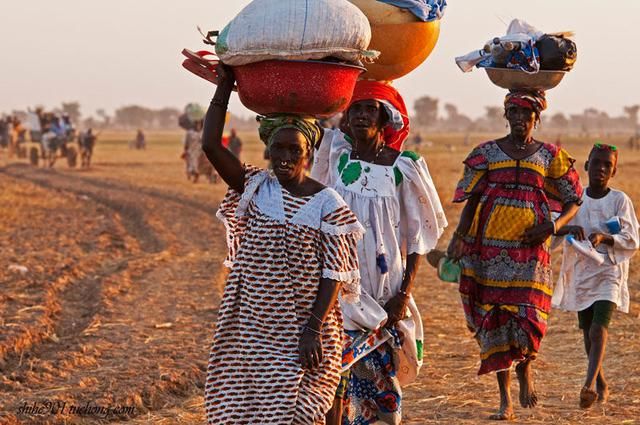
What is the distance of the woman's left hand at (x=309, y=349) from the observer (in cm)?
387

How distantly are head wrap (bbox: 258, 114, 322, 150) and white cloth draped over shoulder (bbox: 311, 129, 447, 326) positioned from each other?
710 millimetres

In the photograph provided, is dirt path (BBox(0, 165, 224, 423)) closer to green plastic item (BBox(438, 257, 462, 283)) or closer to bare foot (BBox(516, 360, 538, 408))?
green plastic item (BBox(438, 257, 462, 283))

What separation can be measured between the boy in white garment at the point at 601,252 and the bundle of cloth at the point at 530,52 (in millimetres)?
867

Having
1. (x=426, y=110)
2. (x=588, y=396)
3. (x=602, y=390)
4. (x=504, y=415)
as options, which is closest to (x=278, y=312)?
(x=504, y=415)

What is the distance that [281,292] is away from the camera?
3920mm

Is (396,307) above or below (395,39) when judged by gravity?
below

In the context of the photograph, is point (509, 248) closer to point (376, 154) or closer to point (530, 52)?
point (530, 52)

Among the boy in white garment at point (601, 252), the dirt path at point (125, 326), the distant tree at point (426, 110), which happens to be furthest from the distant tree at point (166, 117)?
the boy in white garment at point (601, 252)

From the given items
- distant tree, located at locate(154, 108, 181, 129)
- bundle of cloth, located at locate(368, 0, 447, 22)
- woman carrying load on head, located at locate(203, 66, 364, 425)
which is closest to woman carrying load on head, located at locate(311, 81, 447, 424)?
bundle of cloth, located at locate(368, 0, 447, 22)

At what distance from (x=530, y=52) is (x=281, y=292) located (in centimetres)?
236

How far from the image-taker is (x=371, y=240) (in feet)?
15.4

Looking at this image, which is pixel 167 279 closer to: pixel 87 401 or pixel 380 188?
pixel 87 401

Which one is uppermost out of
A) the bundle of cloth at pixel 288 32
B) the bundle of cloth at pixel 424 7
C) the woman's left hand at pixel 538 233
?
the bundle of cloth at pixel 424 7

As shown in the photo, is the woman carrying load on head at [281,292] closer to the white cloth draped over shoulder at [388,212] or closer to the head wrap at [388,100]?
the white cloth draped over shoulder at [388,212]
